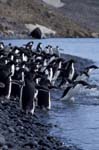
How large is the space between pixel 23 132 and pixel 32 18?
261 ft

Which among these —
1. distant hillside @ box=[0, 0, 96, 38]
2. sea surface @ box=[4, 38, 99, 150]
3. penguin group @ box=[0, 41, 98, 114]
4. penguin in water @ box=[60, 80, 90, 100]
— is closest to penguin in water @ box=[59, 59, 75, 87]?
penguin group @ box=[0, 41, 98, 114]

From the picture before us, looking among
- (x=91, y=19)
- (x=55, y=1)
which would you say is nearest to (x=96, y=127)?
(x=91, y=19)

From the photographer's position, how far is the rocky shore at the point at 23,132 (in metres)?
10.6

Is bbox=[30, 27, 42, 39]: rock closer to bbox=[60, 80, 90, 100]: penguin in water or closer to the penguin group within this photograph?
the penguin group

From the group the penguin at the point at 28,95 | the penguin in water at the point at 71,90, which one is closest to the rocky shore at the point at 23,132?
the penguin at the point at 28,95

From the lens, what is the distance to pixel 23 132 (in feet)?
39.1

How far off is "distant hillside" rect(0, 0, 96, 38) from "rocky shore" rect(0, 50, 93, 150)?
196 ft

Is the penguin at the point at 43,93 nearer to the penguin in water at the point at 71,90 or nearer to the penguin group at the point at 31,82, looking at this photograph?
the penguin group at the point at 31,82

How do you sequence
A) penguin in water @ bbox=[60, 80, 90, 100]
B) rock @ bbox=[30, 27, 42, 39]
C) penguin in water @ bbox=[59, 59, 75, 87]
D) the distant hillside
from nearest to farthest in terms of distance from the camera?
1. penguin in water @ bbox=[60, 80, 90, 100]
2. penguin in water @ bbox=[59, 59, 75, 87]
3. rock @ bbox=[30, 27, 42, 39]
4. the distant hillside

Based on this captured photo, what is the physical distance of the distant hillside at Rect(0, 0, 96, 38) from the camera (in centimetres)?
8062

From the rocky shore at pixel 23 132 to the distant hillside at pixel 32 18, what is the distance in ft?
196

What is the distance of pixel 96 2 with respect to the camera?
153m

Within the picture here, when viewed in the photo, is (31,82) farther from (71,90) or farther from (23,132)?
(71,90)

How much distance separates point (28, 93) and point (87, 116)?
74.6 inches
